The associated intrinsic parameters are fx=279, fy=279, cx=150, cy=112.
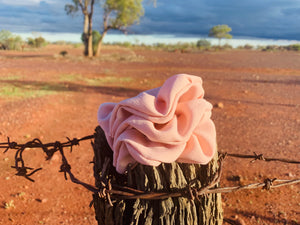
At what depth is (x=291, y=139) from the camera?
555 cm

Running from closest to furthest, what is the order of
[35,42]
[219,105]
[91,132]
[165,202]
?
1. [165,202]
2. [91,132]
3. [219,105]
4. [35,42]

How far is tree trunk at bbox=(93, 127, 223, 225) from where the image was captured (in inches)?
47.8

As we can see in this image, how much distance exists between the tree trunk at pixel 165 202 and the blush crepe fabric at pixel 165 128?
2.6 inches

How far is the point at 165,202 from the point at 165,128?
0.32 m

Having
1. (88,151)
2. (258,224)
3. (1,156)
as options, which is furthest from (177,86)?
(1,156)

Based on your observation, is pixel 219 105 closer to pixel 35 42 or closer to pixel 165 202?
pixel 165 202

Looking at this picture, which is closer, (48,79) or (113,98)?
(113,98)

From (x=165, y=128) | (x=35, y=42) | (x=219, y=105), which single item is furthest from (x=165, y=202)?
(x=35, y=42)

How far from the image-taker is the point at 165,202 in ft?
3.98

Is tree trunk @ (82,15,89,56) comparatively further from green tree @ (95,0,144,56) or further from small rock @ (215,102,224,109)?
small rock @ (215,102,224,109)

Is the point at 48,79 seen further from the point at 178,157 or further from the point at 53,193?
the point at 178,157

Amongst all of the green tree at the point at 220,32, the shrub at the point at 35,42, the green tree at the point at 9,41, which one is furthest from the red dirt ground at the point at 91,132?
the green tree at the point at 220,32

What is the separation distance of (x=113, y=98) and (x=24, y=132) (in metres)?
3.78

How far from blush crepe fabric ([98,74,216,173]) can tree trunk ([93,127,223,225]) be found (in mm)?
66
